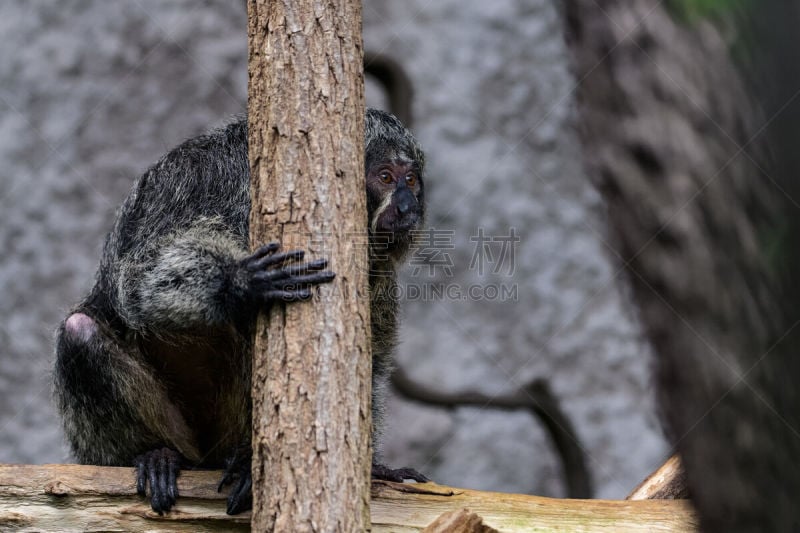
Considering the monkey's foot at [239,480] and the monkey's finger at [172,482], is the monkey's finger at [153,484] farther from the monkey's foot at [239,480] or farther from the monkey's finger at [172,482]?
the monkey's foot at [239,480]

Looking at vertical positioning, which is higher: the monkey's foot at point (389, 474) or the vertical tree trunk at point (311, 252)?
the vertical tree trunk at point (311, 252)

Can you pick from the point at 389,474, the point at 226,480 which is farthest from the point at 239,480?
the point at 389,474

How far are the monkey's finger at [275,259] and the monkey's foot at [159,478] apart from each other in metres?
1.42

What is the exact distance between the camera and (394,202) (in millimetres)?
5203

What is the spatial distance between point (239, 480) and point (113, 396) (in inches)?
41.6

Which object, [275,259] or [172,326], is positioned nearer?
[275,259]

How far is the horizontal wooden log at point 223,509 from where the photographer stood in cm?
423

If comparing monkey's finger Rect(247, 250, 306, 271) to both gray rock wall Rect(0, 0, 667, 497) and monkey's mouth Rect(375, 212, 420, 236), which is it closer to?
monkey's mouth Rect(375, 212, 420, 236)

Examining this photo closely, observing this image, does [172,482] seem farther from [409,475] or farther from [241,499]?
[409,475]

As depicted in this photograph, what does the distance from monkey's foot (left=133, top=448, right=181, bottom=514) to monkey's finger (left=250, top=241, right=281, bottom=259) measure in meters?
1.45

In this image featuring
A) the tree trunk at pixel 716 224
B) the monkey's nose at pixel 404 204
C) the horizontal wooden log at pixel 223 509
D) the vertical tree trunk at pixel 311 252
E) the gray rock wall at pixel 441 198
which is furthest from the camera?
the gray rock wall at pixel 441 198

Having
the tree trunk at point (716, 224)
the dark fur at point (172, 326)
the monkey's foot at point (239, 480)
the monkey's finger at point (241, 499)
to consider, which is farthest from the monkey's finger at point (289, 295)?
the tree trunk at point (716, 224)

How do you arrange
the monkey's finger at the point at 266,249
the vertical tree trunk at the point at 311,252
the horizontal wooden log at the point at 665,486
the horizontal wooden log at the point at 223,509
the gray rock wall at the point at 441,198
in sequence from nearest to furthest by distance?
the vertical tree trunk at the point at 311,252 < the monkey's finger at the point at 266,249 < the horizontal wooden log at the point at 223,509 < the horizontal wooden log at the point at 665,486 < the gray rock wall at the point at 441,198

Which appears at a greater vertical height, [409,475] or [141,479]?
[141,479]
